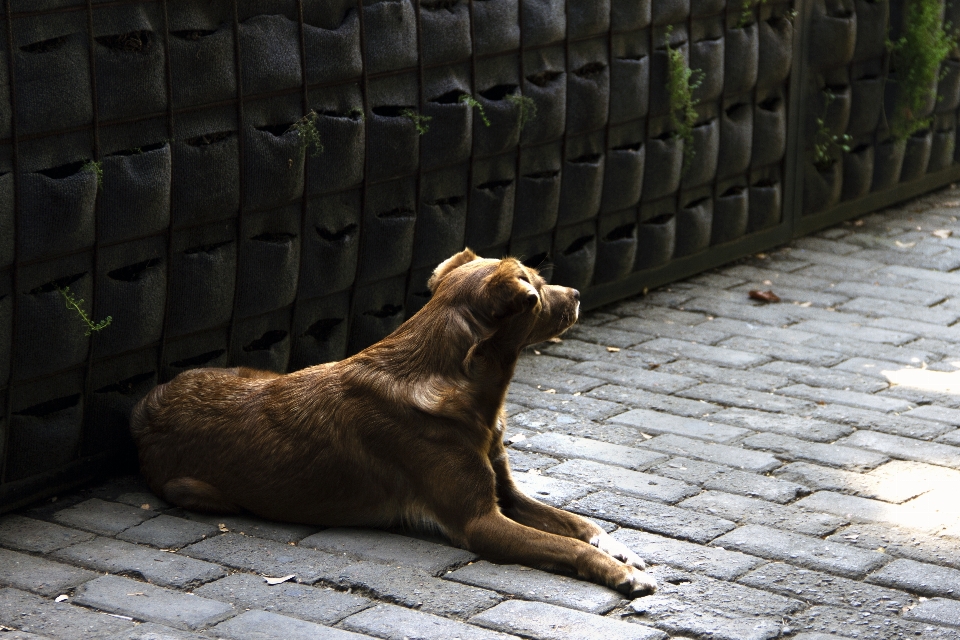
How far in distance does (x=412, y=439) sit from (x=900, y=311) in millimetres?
4227

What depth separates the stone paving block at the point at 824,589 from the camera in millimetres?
4215

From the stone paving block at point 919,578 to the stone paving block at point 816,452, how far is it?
96 centimetres

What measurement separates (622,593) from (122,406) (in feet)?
7.40

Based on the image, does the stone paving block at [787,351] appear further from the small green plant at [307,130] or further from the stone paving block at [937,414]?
the small green plant at [307,130]

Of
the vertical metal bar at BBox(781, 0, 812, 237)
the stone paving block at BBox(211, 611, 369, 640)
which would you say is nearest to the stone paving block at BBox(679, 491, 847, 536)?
the stone paving block at BBox(211, 611, 369, 640)

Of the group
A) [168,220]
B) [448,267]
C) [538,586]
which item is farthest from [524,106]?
[538,586]

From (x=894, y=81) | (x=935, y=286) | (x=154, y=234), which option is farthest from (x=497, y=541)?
(x=894, y=81)

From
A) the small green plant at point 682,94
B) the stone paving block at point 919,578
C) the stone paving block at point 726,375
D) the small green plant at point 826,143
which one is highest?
the small green plant at point 682,94

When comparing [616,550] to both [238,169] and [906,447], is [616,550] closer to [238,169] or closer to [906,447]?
[906,447]

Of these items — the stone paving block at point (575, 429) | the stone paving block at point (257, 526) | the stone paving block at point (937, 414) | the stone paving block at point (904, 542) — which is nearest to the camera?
the stone paving block at point (904, 542)

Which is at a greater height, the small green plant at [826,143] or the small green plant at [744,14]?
the small green plant at [744,14]

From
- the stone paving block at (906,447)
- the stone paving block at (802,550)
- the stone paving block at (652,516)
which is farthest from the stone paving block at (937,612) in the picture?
the stone paving block at (906,447)

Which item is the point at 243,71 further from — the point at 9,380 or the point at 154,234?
the point at 9,380

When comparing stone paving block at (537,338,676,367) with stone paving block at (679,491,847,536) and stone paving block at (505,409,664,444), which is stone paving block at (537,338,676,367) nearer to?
stone paving block at (505,409,664,444)
